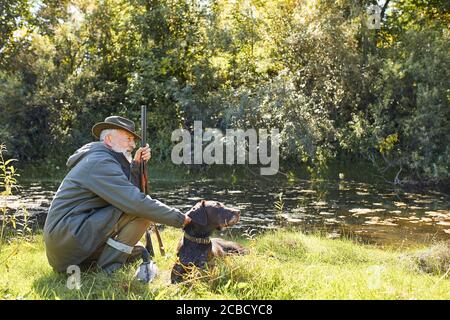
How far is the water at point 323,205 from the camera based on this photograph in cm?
988

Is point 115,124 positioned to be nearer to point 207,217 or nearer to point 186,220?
point 186,220

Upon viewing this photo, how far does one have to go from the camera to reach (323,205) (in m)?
12.7

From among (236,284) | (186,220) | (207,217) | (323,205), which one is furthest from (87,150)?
(323,205)

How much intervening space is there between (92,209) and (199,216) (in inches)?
42.1

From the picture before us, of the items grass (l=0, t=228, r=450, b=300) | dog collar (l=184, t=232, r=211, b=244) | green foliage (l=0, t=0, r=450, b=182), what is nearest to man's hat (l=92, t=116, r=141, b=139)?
dog collar (l=184, t=232, r=211, b=244)

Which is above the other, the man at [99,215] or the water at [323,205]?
the man at [99,215]

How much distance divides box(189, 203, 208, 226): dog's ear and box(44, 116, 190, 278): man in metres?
0.10

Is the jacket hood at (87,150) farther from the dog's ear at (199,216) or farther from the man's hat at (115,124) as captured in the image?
the dog's ear at (199,216)

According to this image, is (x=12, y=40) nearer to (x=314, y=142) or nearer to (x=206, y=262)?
(x=314, y=142)

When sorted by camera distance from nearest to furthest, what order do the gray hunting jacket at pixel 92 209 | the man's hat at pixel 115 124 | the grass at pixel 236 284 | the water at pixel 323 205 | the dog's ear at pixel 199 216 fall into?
the grass at pixel 236 284
the gray hunting jacket at pixel 92 209
the dog's ear at pixel 199 216
the man's hat at pixel 115 124
the water at pixel 323 205

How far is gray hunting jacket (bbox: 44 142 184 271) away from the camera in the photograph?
4.80 m

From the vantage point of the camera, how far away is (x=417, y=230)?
991 centimetres

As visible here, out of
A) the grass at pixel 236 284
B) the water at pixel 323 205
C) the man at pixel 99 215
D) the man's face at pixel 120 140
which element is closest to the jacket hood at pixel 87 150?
the man at pixel 99 215

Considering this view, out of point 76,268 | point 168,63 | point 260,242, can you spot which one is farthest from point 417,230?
point 168,63
